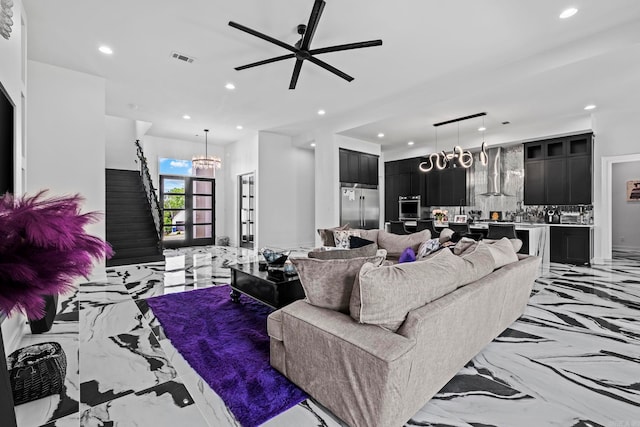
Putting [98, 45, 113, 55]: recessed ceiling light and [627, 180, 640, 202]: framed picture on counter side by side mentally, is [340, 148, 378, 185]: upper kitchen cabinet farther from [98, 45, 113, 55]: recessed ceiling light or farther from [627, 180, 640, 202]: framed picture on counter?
[627, 180, 640, 202]: framed picture on counter

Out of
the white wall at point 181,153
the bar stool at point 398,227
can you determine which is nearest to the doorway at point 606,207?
the bar stool at point 398,227

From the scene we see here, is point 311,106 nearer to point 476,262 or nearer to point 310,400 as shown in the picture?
point 476,262

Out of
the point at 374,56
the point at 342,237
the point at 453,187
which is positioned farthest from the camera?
the point at 453,187

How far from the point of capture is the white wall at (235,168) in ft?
28.6

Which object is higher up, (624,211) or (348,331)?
(624,211)

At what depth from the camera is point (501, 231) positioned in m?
5.66

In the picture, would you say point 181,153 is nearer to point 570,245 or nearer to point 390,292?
point 390,292

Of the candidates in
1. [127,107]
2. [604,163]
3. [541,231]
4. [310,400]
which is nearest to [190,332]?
[310,400]

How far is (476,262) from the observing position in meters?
2.36

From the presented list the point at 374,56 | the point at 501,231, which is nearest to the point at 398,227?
the point at 501,231

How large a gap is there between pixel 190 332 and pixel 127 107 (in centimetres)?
564

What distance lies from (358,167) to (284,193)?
2242mm

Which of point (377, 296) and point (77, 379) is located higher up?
point (377, 296)

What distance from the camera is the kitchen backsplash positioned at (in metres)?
7.34
